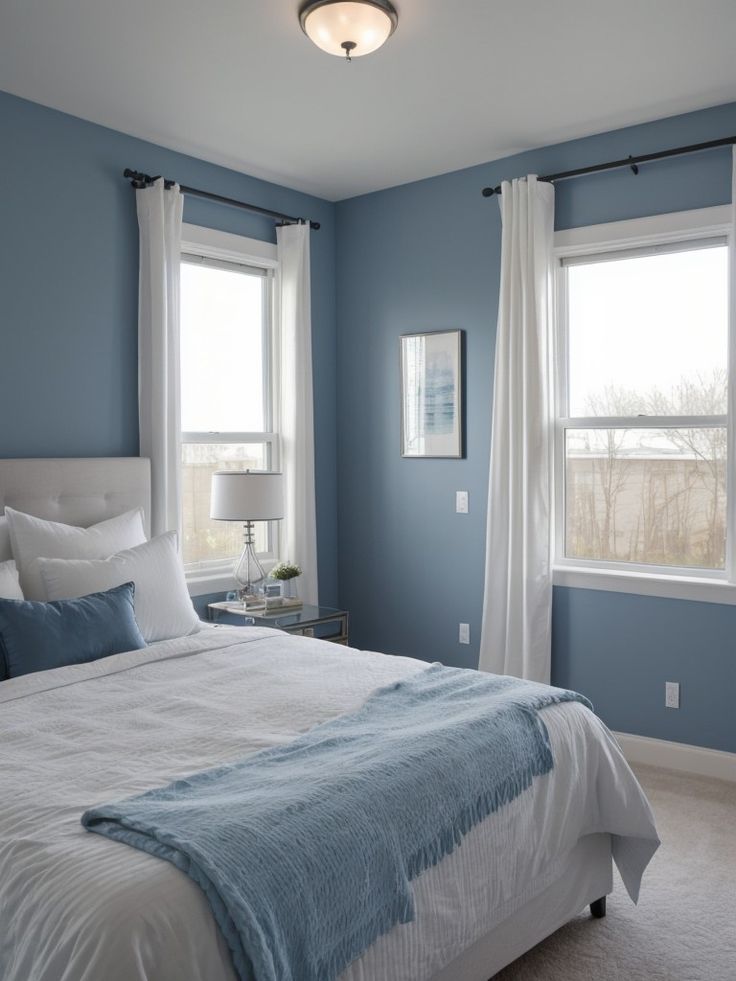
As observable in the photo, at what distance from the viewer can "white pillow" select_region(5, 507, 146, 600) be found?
10.2 feet

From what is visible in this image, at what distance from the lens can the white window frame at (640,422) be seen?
3.67 meters

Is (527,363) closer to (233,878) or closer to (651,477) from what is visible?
(651,477)

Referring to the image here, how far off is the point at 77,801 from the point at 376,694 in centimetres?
96

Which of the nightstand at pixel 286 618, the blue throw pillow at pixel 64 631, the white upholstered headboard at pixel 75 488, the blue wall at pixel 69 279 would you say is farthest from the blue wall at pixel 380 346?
the blue throw pillow at pixel 64 631

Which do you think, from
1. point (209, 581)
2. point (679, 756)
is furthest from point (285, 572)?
point (679, 756)

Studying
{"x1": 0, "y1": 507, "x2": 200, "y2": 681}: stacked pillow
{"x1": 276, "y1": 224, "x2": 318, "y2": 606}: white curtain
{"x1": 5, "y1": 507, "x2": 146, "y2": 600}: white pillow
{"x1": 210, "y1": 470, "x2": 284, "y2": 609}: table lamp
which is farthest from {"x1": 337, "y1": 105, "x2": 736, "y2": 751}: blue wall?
{"x1": 5, "y1": 507, "x2": 146, "y2": 600}: white pillow

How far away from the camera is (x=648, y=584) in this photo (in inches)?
153

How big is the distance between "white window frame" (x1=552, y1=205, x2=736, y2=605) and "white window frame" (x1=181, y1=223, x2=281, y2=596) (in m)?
1.54

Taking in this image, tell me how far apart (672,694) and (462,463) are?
1.54 metres

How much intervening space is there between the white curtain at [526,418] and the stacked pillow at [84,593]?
1631 mm

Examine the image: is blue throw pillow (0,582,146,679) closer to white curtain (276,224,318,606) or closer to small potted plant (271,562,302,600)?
small potted plant (271,562,302,600)

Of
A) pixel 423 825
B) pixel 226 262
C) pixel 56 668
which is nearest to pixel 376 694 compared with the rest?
pixel 423 825

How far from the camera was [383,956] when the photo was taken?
5.73 ft

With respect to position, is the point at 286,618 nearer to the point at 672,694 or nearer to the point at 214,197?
the point at 672,694
